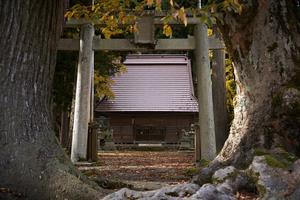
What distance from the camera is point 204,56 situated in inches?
410

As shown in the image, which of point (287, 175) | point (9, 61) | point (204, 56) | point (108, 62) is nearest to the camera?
point (287, 175)

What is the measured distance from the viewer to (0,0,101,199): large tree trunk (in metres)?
3.71

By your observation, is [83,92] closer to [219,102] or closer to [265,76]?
[219,102]

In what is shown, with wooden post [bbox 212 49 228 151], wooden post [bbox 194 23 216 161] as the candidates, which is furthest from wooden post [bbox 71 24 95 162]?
wooden post [bbox 212 49 228 151]

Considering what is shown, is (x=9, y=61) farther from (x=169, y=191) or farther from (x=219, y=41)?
(x=219, y=41)

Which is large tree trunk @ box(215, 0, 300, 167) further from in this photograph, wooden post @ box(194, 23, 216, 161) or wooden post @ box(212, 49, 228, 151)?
wooden post @ box(212, 49, 228, 151)

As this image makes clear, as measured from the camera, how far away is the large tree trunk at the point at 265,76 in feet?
13.6

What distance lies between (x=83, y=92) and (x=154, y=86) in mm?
13071

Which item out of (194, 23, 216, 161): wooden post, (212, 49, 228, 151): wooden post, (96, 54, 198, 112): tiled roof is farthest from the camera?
(96, 54, 198, 112): tiled roof

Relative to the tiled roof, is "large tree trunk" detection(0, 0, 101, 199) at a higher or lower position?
lower

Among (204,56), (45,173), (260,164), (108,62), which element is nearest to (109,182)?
(45,173)

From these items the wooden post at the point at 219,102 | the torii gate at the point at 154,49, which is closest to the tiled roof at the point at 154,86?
the wooden post at the point at 219,102

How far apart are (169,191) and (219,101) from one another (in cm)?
773

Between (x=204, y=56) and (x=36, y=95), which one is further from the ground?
(x=204, y=56)
